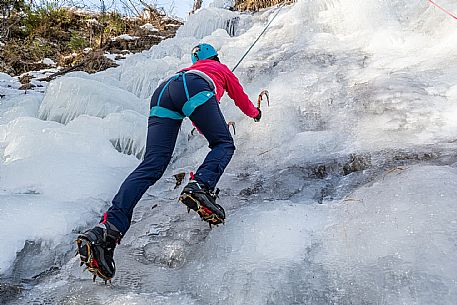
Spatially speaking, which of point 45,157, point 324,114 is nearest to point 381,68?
point 324,114

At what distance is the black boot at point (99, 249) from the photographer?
80.4 inches

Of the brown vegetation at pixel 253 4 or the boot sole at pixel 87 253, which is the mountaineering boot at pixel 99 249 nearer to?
the boot sole at pixel 87 253

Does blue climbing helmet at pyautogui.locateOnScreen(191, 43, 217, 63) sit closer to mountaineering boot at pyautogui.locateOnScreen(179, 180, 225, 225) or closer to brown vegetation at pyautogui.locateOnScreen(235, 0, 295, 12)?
mountaineering boot at pyautogui.locateOnScreen(179, 180, 225, 225)

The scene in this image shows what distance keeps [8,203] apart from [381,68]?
3466 millimetres

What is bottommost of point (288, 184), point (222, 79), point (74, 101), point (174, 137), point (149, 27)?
point (149, 27)

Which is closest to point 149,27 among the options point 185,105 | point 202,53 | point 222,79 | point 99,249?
point 202,53

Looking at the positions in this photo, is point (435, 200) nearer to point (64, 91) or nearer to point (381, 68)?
point (381, 68)

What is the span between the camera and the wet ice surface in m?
1.93

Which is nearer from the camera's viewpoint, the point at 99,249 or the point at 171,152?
the point at 99,249

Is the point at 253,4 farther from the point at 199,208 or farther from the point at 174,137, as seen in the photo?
the point at 199,208

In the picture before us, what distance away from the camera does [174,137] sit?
8.66 feet

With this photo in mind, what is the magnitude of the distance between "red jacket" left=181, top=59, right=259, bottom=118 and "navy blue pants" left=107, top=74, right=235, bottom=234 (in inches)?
7.7

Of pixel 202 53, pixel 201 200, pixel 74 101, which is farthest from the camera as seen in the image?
pixel 74 101

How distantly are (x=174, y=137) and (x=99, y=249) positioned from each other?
2.79 feet
